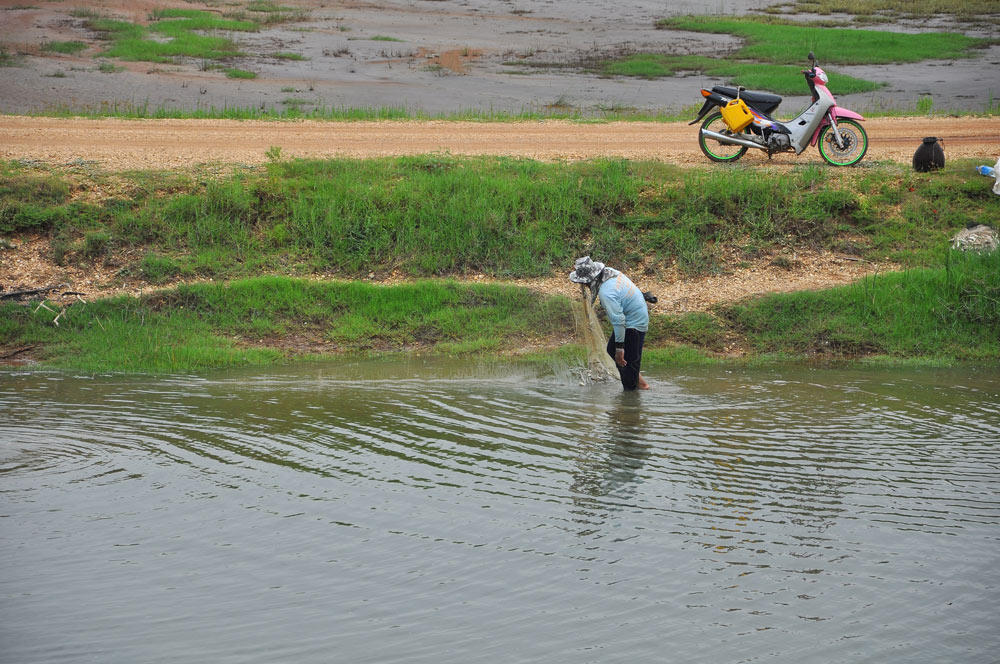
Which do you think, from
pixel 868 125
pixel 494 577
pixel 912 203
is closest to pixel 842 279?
pixel 912 203

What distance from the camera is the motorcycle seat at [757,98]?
14.2m

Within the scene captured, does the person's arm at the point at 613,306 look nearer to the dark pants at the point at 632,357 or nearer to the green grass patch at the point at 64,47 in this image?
the dark pants at the point at 632,357

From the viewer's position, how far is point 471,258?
13.2 metres

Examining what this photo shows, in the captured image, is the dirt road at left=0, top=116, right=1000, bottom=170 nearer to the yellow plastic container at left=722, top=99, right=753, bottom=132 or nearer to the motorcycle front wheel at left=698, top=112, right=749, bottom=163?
the motorcycle front wheel at left=698, top=112, right=749, bottom=163

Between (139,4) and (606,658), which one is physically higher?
(139,4)

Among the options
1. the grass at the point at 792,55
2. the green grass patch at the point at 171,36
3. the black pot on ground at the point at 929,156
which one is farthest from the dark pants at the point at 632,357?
the green grass patch at the point at 171,36

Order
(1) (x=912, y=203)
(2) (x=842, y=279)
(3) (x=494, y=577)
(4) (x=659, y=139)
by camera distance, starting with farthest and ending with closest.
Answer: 1. (4) (x=659, y=139)
2. (1) (x=912, y=203)
3. (2) (x=842, y=279)
4. (3) (x=494, y=577)

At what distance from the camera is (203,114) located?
60.4 feet

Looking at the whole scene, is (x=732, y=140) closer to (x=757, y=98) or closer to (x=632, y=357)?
(x=757, y=98)

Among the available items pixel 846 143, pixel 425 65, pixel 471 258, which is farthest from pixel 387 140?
pixel 425 65

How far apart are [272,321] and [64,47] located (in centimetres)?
1962

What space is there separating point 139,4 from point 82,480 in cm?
3007

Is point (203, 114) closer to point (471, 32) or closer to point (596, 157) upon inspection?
point (596, 157)

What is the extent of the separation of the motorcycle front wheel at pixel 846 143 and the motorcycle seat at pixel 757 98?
92cm
